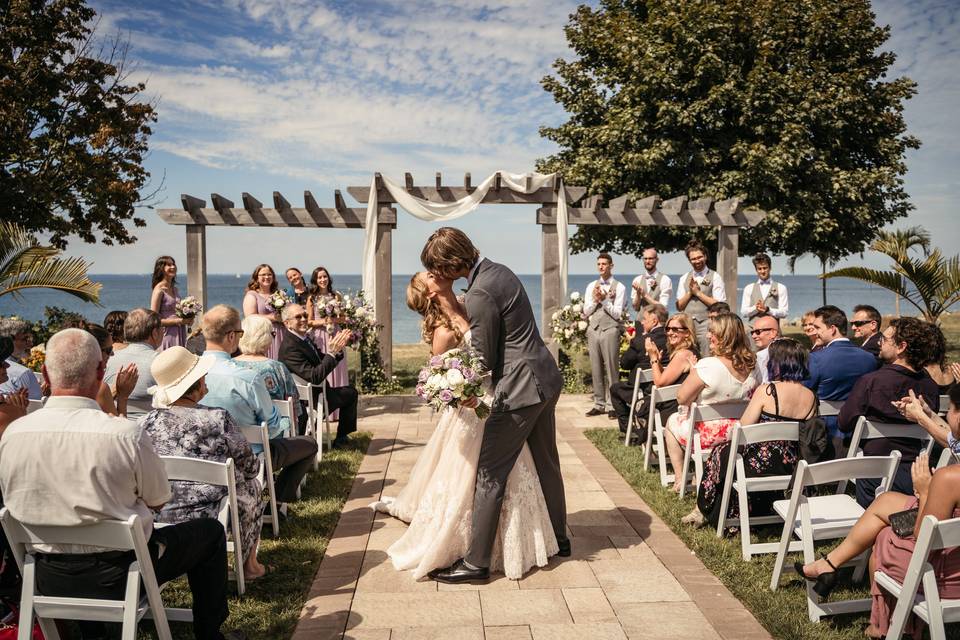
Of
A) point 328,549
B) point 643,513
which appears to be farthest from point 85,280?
point 643,513

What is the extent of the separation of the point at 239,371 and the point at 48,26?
12.9m

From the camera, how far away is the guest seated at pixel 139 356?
482cm

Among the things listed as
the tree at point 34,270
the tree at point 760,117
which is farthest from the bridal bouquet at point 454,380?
the tree at point 760,117

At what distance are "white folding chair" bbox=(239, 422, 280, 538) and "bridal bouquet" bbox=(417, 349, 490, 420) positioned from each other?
1.27 m

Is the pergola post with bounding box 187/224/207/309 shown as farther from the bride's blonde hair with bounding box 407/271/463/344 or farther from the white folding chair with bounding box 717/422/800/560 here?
the white folding chair with bounding box 717/422/800/560

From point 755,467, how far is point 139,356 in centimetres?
442

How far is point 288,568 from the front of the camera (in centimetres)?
409

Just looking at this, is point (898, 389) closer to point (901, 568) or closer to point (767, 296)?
point (901, 568)

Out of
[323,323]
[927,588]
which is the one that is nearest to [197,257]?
[323,323]

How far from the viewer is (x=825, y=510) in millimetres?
3881

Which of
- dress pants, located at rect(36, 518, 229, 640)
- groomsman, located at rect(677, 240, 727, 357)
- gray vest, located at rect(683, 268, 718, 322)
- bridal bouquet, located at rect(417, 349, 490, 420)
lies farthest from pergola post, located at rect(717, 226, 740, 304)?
dress pants, located at rect(36, 518, 229, 640)

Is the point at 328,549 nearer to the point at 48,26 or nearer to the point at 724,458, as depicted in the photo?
the point at 724,458

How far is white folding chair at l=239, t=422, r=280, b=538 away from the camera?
14.2 feet

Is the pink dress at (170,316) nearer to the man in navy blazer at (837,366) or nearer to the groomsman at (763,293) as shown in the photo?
the man in navy blazer at (837,366)
